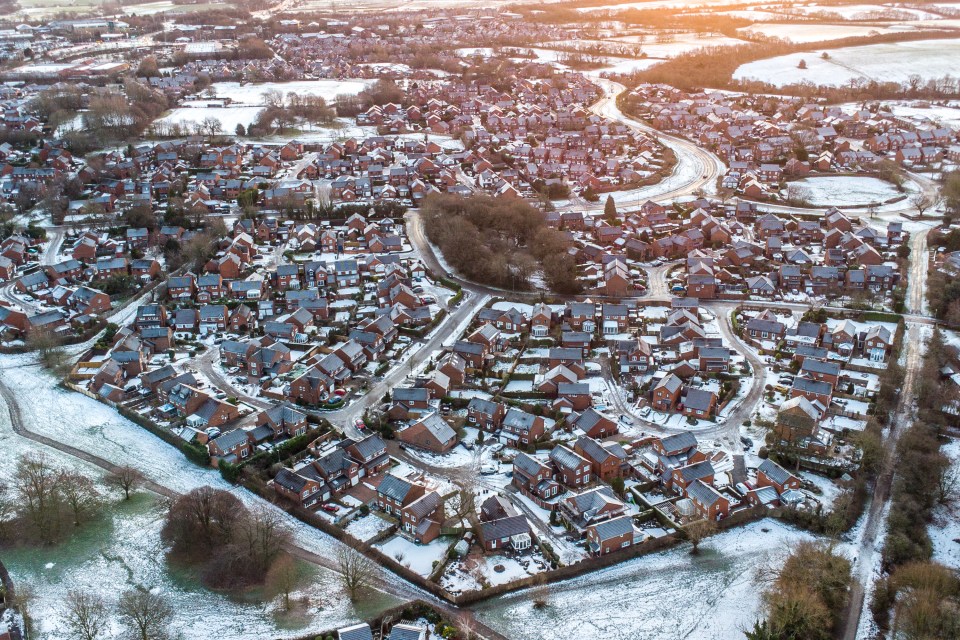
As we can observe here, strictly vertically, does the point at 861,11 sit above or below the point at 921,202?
above

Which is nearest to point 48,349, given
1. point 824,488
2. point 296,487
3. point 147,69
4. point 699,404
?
point 296,487

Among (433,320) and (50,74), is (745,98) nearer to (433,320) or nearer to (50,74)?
(433,320)

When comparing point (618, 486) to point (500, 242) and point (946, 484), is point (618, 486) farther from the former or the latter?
point (500, 242)

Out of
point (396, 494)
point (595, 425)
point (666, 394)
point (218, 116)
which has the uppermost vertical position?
point (218, 116)

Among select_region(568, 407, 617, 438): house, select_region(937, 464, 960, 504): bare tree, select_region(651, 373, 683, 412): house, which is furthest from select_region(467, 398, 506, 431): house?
select_region(937, 464, 960, 504): bare tree

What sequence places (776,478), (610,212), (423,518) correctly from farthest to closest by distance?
1. (610,212)
2. (776,478)
3. (423,518)

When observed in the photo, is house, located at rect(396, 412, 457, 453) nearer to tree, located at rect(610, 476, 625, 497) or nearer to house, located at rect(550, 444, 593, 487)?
house, located at rect(550, 444, 593, 487)

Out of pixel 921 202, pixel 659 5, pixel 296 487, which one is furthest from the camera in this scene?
pixel 659 5

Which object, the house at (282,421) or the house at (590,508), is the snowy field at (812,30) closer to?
the house at (590,508)
